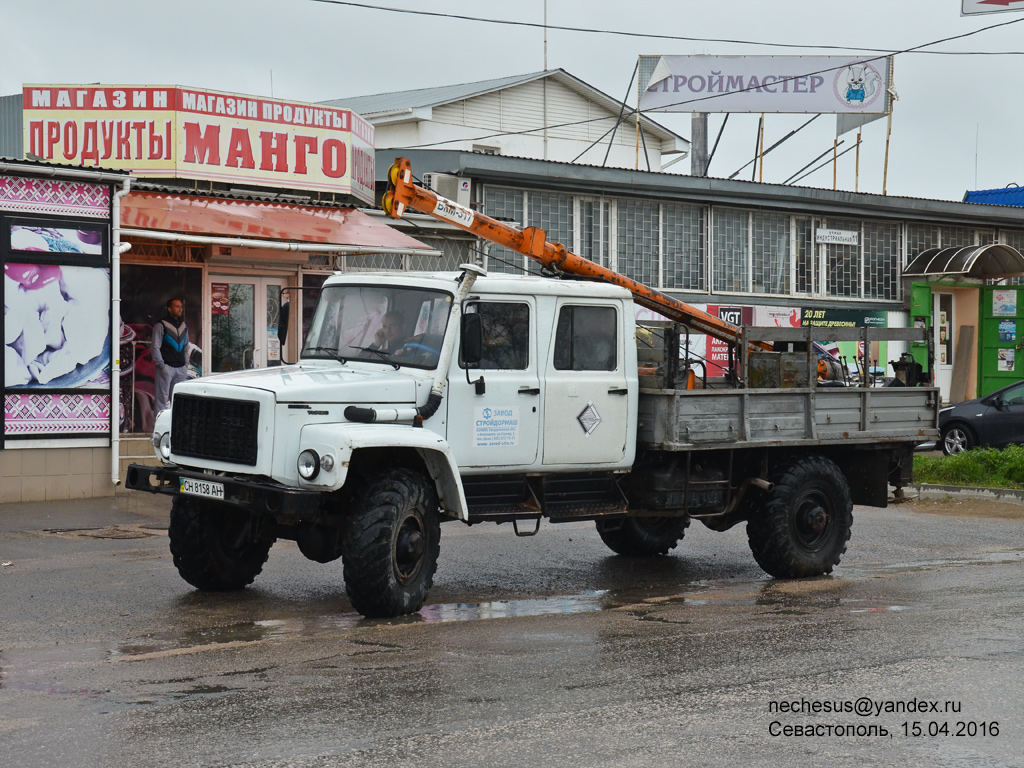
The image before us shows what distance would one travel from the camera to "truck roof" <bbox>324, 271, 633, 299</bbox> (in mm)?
8992

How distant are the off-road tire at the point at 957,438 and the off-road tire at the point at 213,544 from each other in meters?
15.1

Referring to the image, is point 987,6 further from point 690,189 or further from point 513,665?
point 513,665

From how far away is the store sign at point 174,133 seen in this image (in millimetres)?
16812

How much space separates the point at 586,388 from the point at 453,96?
28766mm

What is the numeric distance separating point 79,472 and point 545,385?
729cm

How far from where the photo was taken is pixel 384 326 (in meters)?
8.98

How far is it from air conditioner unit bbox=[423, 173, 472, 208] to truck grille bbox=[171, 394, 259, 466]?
13.1 meters

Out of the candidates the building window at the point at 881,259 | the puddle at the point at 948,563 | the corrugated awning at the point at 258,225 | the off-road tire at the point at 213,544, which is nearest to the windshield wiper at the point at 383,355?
the off-road tire at the point at 213,544

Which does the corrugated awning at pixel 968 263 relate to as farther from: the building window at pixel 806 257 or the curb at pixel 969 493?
the curb at pixel 969 493

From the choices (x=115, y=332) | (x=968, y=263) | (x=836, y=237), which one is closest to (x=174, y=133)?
(x=115, y=332)

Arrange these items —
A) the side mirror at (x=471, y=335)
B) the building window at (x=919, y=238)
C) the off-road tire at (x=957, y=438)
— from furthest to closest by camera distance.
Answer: the building window at (x=919, y=238)
the off-road tire at (x=957, y=438)
the side mirror at (x=471, y=335)

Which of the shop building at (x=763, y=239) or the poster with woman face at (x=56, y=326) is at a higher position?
the shop building at (x=763, y=239)

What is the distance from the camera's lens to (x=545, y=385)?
30.5ft

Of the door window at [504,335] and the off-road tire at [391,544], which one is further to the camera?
the door window at [504,335]
